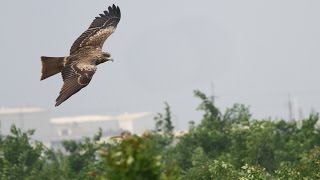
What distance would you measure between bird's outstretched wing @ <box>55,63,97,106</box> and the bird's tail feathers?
0.79 ft

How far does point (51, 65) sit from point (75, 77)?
124cm

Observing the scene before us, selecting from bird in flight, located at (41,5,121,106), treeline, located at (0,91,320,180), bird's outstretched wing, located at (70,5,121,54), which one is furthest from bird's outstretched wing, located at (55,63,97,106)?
treeline, located at (0,91,320,180)

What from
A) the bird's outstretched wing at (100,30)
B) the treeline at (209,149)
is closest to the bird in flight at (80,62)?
the bird's outstretched wing at (100,30)

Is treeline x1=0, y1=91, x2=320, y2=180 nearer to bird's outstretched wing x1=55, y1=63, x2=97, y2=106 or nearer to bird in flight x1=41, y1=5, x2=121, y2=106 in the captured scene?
bird in flight x1=41, y1=5, x2=121, y2=106

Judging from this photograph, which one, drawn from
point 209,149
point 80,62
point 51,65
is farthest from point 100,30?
point 209,149

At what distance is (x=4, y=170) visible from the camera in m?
62.4

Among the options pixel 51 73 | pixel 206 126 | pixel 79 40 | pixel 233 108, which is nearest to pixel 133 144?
pixel 51 73

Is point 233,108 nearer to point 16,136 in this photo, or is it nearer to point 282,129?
point 282,129

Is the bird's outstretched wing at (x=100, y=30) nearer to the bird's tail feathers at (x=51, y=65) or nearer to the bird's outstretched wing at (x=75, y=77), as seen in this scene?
the bird's tail feathers at (x=51, y=65)

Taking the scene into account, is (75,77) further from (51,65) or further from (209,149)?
(209,149)

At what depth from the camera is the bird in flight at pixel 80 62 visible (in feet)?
96.9

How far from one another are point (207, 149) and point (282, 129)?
921cm

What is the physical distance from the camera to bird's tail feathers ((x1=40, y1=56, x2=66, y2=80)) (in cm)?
3088

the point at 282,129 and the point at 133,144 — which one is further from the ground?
the point at 282,129
